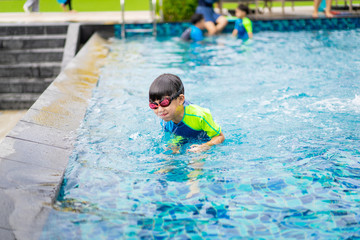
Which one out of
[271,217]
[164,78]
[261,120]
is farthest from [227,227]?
[261,120]

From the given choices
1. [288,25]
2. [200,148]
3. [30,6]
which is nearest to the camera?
[200,148]

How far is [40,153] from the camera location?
3.94m

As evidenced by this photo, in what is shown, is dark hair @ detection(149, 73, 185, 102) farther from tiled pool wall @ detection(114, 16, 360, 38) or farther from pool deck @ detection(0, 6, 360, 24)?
tiled pool wall @ detection(114, 16, 360, 38)

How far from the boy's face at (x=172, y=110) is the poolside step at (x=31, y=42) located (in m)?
6.29

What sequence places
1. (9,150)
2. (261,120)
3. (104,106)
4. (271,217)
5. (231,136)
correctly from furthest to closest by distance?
(104,106) → (261,120) → (231,136) → (9,150) → (271,217)

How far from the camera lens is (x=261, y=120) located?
5.40 metres

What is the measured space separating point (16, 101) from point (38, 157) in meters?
4.51

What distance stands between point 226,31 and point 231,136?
7.30m

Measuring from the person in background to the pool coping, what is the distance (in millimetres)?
5644

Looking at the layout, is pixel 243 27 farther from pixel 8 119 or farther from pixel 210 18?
pixel 8 119

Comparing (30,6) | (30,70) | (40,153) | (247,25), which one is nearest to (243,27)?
(247,25)

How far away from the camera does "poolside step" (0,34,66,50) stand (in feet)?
30.6

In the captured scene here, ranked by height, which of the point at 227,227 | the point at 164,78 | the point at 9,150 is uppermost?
the point at 164,78

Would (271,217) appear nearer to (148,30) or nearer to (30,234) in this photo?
(30,234)
